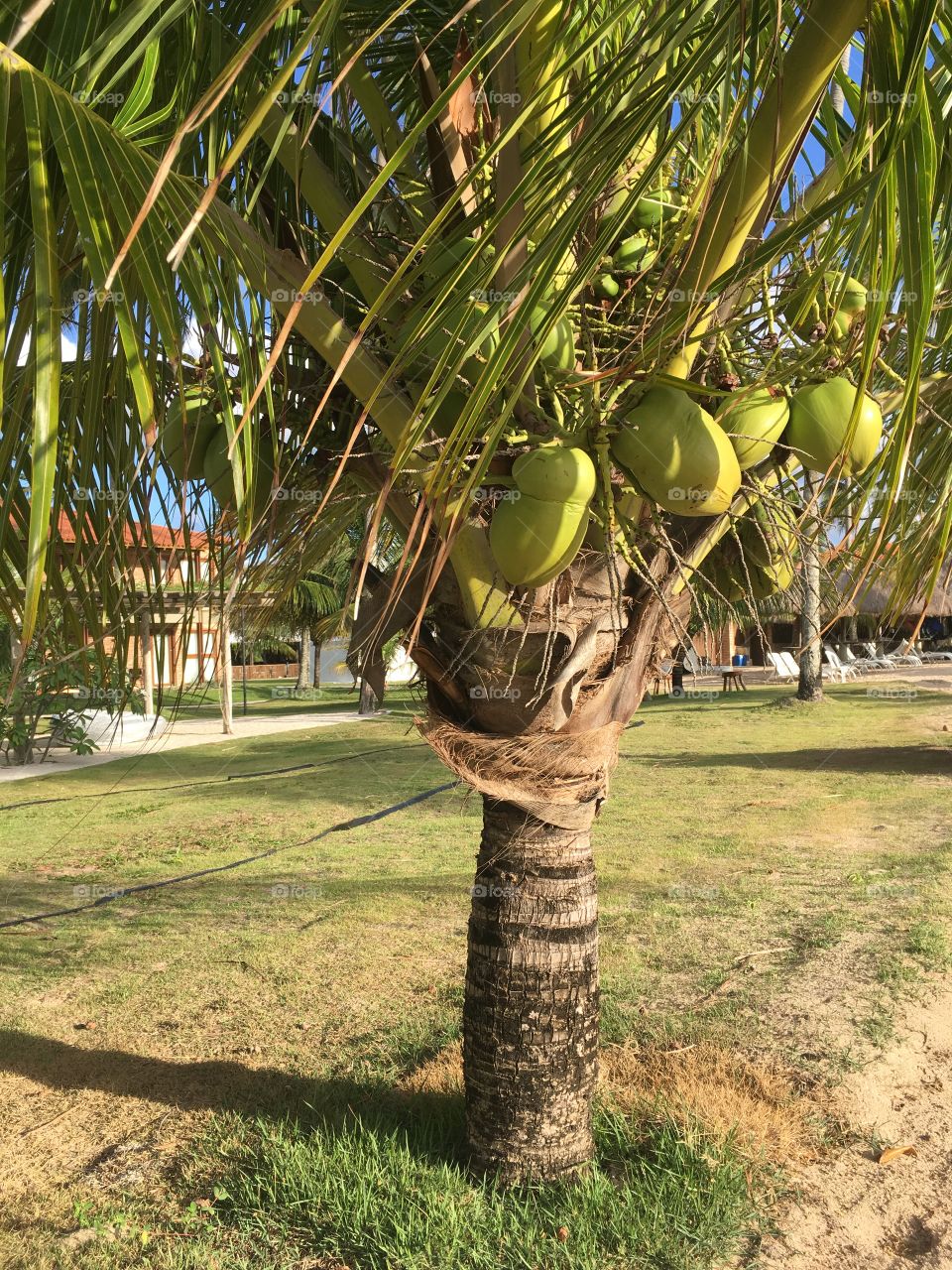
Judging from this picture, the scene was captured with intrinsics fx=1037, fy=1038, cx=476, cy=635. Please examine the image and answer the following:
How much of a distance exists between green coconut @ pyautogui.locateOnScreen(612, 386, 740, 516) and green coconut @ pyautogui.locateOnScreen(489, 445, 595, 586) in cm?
8

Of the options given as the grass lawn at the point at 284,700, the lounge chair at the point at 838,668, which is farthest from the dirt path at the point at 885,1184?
the lounge chair at the point at 838,668

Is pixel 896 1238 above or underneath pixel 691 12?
underneath

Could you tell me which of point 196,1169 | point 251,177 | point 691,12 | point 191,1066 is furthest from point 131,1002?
point 691,12

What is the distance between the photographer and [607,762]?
261 centimetres

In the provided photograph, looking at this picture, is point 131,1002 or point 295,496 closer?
point 295,496

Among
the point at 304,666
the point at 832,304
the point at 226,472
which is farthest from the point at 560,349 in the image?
the point at 304,666

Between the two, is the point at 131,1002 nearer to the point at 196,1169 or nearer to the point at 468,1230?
the point at 196,1169

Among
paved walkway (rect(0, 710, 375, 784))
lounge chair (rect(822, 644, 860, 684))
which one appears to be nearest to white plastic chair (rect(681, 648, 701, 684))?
paved walkway (rect(0, 710, 375, 784))

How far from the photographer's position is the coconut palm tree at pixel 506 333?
141cm

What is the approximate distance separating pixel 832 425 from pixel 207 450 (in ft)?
3.94

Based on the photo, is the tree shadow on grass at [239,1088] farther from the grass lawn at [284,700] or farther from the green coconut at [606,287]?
the grass lawn at [284,700]

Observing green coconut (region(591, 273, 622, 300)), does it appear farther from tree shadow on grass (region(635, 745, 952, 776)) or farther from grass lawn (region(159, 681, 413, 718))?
grass lawn (region(159, 681, 413, 718))

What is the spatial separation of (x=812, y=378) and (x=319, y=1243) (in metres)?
2.39

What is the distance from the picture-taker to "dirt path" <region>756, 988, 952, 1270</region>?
266cm
